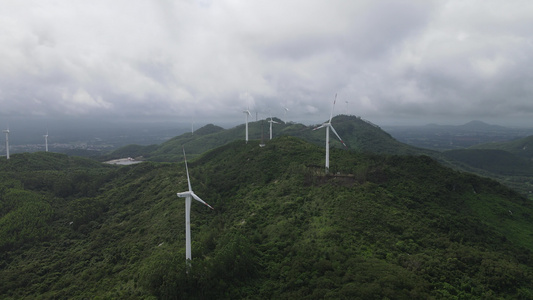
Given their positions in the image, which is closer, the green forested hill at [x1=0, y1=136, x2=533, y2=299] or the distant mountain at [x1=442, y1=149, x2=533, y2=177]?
the green forested hill at [x1=0, y1=136, x2=533, y2=299]

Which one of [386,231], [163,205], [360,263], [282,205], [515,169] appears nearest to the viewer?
[360,263]

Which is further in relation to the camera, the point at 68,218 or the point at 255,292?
the point at 68,218

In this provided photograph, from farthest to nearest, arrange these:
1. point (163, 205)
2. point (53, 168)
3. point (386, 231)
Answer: point (53, 168), point (163, 205), point (386, 231)

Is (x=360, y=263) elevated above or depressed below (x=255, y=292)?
above

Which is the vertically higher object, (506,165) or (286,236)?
(286,236)

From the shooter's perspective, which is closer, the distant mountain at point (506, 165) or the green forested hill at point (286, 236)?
the green forested hill at point (286, 236)

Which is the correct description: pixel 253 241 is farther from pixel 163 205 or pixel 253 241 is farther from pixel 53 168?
pixel 53 168

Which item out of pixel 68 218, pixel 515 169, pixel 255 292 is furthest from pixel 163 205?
pixel 515 169

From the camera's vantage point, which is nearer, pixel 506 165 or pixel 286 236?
pixel 286 236
